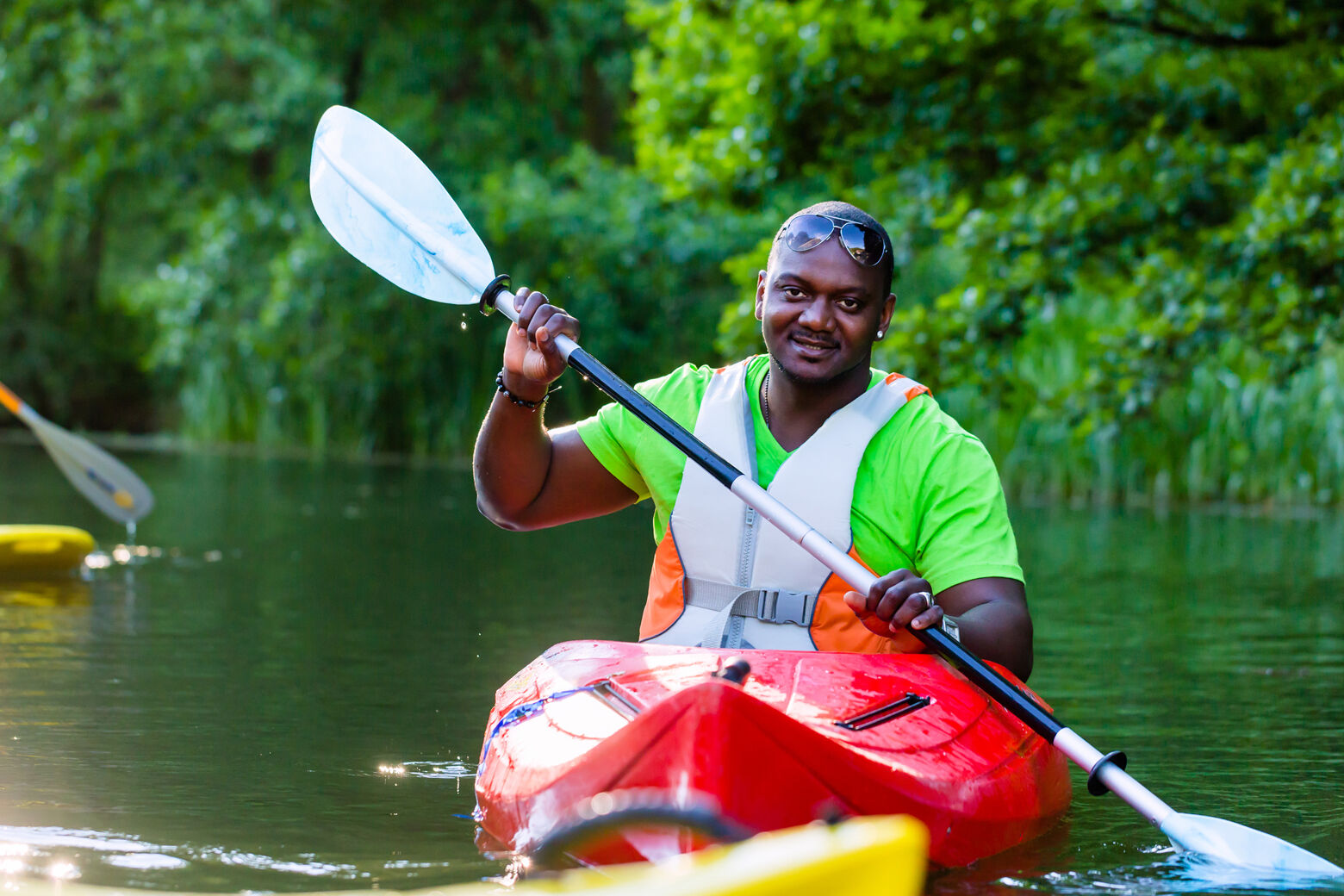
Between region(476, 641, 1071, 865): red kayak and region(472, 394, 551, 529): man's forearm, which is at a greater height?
region(472, 394, 551, 529): man's forearm

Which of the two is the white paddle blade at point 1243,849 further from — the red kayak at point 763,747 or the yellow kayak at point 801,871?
the yellow kayak at point 801,871

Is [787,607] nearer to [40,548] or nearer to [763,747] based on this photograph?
[763,747]

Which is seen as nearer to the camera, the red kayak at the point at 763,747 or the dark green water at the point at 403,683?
the red kayak at the point at 763,747

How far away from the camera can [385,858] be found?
2.85 meters

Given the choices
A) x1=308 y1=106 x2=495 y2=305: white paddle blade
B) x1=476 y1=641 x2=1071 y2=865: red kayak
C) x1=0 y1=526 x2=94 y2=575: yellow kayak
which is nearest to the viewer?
x1=476 y1=641 x2=1071 y2=865: red kayak

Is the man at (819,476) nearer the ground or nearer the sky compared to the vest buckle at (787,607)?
nearer the sky

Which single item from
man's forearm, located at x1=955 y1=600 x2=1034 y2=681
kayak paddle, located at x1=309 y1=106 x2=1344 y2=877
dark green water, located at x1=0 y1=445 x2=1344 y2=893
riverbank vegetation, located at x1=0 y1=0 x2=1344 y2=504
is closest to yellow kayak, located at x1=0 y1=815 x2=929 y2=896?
dark green water, located at x1=0 y1=445 x2=1344 y2=893

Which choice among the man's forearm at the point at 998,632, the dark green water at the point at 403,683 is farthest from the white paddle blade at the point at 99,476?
the man's forearm at the point at 998,632

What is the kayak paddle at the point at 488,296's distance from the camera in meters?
2.84

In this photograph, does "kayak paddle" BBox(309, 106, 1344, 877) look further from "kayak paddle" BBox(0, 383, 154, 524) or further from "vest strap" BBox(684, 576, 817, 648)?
"kayak paddle" BBox(0, 383, 154, 524)

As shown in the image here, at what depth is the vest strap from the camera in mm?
3131

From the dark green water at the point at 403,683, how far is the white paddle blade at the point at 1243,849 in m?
0.08

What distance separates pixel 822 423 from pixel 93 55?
14.5m

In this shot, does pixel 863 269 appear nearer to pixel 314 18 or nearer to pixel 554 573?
pixel 554 573
